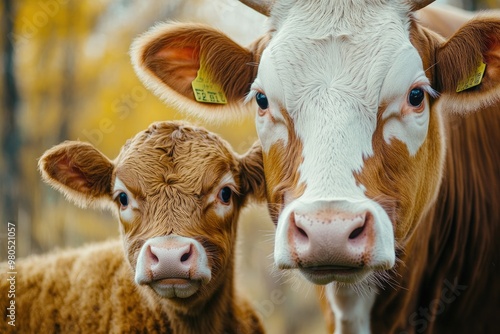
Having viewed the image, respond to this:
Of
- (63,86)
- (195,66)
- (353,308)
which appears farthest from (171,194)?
(63,86)

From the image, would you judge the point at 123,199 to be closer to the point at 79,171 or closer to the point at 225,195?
the point at 79,171

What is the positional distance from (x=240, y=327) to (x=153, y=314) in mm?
725

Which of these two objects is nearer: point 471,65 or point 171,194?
point 471,65

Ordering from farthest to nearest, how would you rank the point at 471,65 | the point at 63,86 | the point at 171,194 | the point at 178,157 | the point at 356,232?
the point at 63,86 → the point at 178,157 → the point at 171,194 → the point at 471,65 → the point at 356,232

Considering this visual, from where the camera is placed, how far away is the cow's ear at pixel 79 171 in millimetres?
5531

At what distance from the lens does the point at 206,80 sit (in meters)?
5.52

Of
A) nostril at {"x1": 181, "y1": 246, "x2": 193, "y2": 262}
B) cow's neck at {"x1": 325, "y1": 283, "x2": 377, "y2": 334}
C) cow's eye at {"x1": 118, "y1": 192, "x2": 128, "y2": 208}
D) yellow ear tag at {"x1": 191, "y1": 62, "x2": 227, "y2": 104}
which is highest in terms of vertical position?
yellow ear tag at {"x1": 191, "y1": 62, "x2": 227, "y2": 104}

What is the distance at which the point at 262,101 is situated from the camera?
4.76 metres

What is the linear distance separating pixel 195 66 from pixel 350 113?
1.81 meters

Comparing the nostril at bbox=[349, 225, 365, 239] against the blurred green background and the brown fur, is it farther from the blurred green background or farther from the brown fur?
the blurred green background

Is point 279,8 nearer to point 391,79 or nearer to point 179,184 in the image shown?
point 391,79

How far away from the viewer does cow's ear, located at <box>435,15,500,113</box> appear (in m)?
4.81

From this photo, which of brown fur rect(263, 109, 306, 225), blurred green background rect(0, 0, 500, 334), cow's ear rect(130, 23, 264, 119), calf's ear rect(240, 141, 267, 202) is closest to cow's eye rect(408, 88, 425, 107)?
brown fur rect(263, 109, 306, 225)

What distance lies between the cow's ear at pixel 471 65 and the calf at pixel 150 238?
1.59 m
